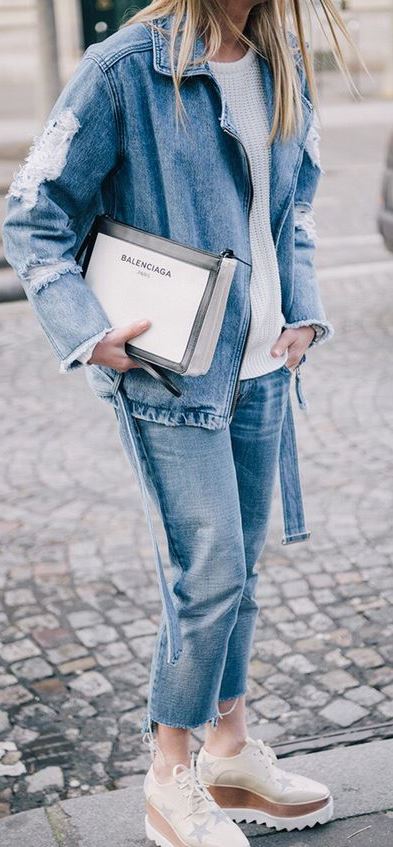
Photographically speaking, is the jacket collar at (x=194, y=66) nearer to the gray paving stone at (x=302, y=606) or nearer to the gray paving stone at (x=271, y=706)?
the gray paving stone at (x=271, y=706)

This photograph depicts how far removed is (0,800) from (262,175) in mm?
1524

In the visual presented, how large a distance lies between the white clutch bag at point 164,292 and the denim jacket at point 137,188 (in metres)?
0.05

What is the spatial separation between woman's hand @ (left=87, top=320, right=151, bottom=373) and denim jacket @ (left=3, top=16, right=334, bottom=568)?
22 millimetres

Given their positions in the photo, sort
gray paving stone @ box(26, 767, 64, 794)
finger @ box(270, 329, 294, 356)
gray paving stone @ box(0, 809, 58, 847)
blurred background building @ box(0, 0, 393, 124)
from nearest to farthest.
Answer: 1. finger @ box(270, 329, 294, 356)
2. gray paving stone @ box(0, 809, 58, 847)
3. gray paving stone @ box(26, 767, 64, 794)
4. blurred background building @ box(0, 0, 393, 124)

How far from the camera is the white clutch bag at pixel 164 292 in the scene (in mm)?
2021

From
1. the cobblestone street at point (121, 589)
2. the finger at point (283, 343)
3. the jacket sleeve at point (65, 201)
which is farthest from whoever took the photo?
the cobblestone street at point (121, 589)

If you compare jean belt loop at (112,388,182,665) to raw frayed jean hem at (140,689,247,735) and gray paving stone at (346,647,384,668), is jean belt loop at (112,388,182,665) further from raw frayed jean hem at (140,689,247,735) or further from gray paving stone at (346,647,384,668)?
gray paving stone at (346,647,384,668)

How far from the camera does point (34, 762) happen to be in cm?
287

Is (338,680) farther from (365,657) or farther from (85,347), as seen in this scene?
(85,347)

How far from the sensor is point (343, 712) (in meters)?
3.06

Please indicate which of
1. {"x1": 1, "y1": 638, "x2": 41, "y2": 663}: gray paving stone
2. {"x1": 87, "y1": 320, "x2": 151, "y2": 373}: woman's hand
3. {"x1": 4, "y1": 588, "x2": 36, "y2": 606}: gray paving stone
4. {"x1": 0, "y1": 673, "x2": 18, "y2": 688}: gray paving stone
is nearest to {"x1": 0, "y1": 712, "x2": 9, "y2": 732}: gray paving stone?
{"x1": 0, "y1": 673, "x2": 18, "y2": 688}: gray paving stone

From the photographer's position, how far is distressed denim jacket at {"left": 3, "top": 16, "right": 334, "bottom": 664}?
2006 millimetres

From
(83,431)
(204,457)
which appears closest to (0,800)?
(204,457)

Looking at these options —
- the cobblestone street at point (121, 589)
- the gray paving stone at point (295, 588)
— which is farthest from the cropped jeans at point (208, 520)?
the gray paving stone at point (295, 588)
